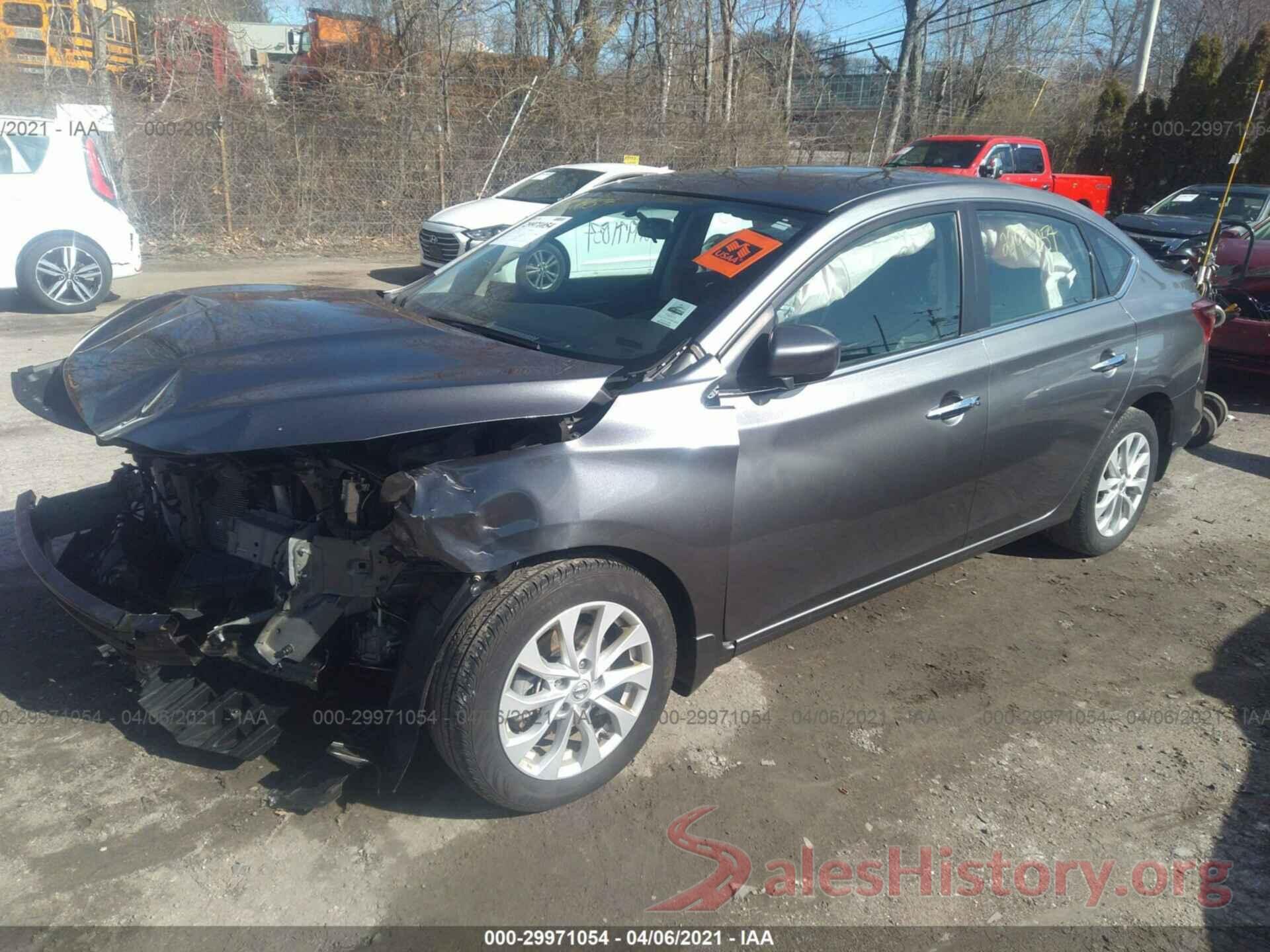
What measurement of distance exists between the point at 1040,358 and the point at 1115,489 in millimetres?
1152

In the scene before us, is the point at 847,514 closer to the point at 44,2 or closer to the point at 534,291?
the point at 534,291

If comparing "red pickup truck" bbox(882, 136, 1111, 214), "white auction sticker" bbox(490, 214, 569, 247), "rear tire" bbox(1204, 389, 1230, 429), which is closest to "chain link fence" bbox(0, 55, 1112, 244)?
"red pickup truck" bbox(882, 136, 1111, 214)

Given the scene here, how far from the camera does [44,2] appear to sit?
14109 mm

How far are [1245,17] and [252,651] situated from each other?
4448cm

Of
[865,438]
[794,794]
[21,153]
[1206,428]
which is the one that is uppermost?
[21,153]

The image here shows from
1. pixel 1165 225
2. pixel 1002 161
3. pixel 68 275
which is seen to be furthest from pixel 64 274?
pixel 1002 161

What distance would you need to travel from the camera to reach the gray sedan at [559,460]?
2.70 meters

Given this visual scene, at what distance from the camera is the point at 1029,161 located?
17000mm

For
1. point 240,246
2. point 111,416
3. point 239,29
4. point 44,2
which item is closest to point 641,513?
point 111,416

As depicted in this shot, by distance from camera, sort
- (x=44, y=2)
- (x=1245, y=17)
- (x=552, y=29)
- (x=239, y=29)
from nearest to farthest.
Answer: (x=44, y=2) → (x=239, y=29) → (x=552, y=29) → (x=1245, y=17)

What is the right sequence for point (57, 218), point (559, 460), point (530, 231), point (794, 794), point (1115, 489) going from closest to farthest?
point (559, 460) < point (794, 794) < point (530, 231) < point (1115, 489) < point (57, 218)

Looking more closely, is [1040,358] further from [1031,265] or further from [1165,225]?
[1165,225]

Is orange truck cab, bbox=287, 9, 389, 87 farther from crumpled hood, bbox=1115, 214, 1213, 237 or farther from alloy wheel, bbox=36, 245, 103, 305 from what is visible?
crumpled hood, bbox=1115, 214, 1213, 237

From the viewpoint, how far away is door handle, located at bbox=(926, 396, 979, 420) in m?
3.55
